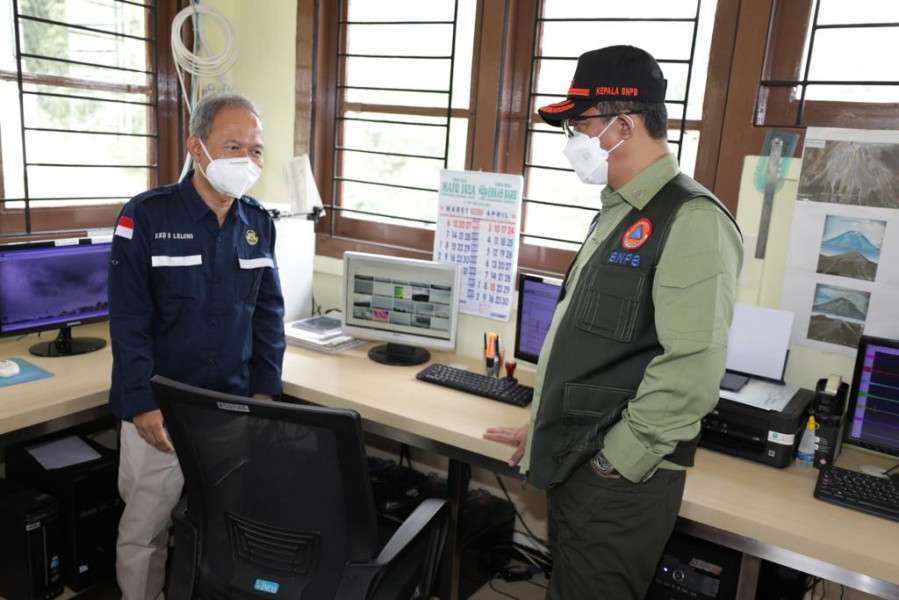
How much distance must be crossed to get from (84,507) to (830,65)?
278 centimetres

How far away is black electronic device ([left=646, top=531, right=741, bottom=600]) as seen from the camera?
5.99 ft

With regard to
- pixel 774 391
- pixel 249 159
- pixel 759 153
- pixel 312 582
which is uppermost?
pixel 759 153

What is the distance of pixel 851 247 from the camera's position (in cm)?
205

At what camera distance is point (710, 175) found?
2.29 meters

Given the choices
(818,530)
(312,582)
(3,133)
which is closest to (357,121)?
(3,133)

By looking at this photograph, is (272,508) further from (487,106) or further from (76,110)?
(76,110)

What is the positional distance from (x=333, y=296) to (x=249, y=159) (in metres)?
1.24

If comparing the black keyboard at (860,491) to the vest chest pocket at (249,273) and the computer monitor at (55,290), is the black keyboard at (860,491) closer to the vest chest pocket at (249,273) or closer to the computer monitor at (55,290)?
the vest chest pocket at (249,273)

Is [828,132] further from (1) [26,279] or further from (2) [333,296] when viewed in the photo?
(1) [26,279]

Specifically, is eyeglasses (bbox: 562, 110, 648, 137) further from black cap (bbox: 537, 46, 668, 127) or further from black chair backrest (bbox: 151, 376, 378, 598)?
black chair backrest (bbox: 151, 376, 378, 598)

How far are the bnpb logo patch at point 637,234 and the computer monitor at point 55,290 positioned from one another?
1927 millimetres

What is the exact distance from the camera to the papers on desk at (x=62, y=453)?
2.33 meters

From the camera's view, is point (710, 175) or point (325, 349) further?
point (325, 349)

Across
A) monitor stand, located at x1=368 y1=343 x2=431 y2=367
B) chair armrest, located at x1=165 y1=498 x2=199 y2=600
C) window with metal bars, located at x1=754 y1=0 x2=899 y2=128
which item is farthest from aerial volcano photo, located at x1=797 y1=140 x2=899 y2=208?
chair armrest, located at x1=165 y1=498 x2=199 y2=600
